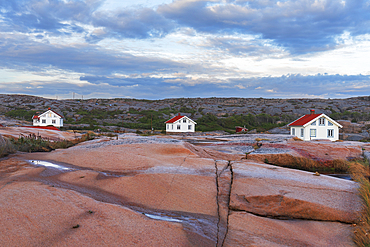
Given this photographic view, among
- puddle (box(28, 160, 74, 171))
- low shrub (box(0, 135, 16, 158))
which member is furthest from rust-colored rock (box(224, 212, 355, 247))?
low shrub (box(0, 135, 16, 158))

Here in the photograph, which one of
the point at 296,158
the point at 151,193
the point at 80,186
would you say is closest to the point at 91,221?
the point at 151,193

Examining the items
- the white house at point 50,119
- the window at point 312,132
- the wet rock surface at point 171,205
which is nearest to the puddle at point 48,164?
the wet rock surface at point 171,205

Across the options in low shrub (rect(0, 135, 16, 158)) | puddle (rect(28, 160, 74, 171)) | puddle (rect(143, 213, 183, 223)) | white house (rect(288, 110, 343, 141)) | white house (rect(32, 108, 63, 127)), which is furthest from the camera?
white house (rect(32, 108, 63, 127))

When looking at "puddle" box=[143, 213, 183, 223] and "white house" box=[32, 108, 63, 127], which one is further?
"white house" box=[32, 108, 63, 127]

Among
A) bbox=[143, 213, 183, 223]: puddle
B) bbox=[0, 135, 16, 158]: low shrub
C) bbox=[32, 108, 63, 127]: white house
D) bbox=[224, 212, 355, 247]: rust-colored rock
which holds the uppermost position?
bbox=[32, 108, 63, 127]: white house

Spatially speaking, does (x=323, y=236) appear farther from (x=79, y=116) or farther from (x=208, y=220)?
(x=79, y=116)

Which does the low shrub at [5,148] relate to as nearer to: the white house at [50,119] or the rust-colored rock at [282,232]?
the rust-colored rock at [282,232]

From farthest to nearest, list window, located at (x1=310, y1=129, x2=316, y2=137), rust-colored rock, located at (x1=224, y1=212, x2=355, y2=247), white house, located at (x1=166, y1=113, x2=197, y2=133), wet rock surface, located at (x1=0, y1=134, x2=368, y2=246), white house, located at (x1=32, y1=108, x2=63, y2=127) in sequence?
white house, located at (x1=32, y1=108, x2=63, y2=127) → white house, located at (x1=166, y1=113, x2=197, y2=133) → window, located at (x1=310, y1=129, x2=316, y2=137) → rust-colored rock, located at (x1=224, y1=212, x2=355, y2=247) → wet rock surface, located at (x1=0, y1=134, x2=368, y2=246)

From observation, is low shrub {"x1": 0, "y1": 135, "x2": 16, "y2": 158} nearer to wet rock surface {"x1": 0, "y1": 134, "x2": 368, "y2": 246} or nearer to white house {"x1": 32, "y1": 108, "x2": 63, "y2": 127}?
wet rock surface {"x1": 0, "y1": 134, "x2": 368, "y2": 246}

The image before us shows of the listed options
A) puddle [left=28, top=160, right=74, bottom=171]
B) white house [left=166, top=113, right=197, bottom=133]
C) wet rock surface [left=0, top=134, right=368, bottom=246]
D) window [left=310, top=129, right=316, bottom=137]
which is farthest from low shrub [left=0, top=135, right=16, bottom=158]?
white house [left=166, top=113, right=197, bottom=133]

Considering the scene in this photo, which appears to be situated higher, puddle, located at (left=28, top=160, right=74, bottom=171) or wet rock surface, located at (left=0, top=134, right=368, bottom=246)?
puddle, located at (left=28, top=160, right=74, bottom=171)

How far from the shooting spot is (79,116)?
3526 inches

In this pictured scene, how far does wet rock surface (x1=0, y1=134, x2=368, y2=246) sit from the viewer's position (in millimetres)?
5414

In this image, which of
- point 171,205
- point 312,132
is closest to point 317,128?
point 312,132
